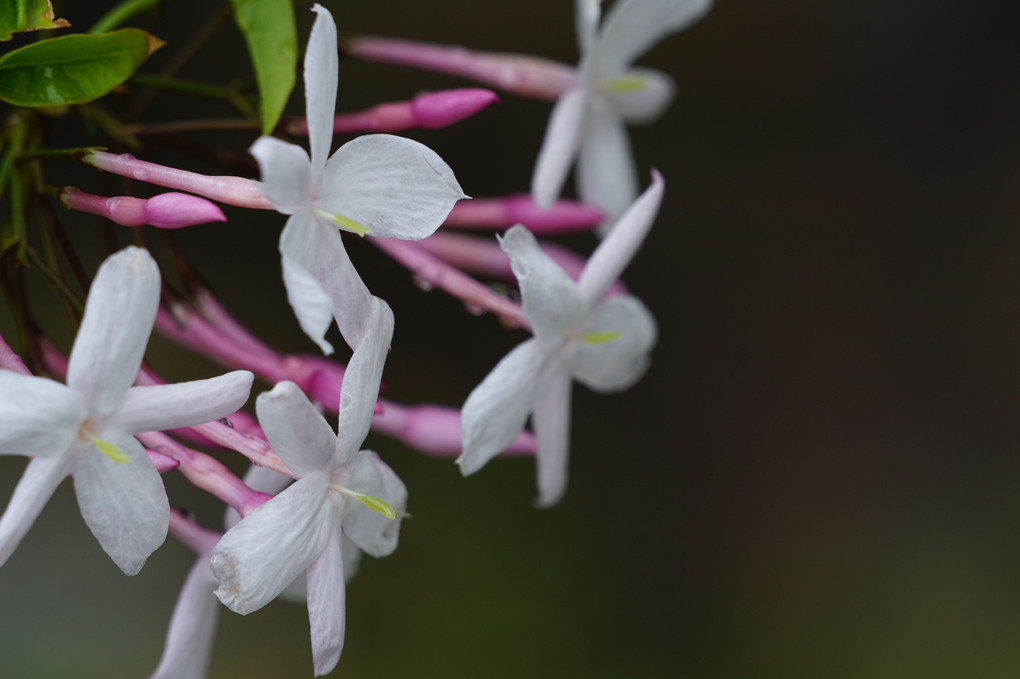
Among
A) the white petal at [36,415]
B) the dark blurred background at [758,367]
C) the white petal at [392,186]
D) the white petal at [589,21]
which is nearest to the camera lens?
the white petal at [36,415]

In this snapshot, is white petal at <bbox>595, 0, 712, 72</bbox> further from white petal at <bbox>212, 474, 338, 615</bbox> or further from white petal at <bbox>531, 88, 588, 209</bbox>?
white petal at <bbox>212, 474, 338, 615</bbox>

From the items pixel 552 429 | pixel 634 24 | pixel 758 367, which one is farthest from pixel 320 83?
pixel 758 367

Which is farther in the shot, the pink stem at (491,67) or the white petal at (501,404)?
the pink stem at (491,67)

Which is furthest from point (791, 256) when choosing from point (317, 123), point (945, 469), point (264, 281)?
point (317, 123)

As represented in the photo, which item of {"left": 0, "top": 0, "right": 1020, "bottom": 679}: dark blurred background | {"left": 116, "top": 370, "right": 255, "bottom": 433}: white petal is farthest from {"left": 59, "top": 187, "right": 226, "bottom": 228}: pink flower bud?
{"left": 0, "top": 0, "right": 1020, "bottom": 679}: dark blurred background

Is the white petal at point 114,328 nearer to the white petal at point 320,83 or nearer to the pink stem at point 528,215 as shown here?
the white petal at point 320,83

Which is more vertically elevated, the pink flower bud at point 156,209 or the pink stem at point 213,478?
the pink flower bud at point 156,209

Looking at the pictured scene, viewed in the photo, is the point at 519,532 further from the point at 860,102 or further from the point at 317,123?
the point at 317,123

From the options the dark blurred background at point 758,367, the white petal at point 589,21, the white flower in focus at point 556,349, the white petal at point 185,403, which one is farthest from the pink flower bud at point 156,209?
the dark blurred background at point 758,367
